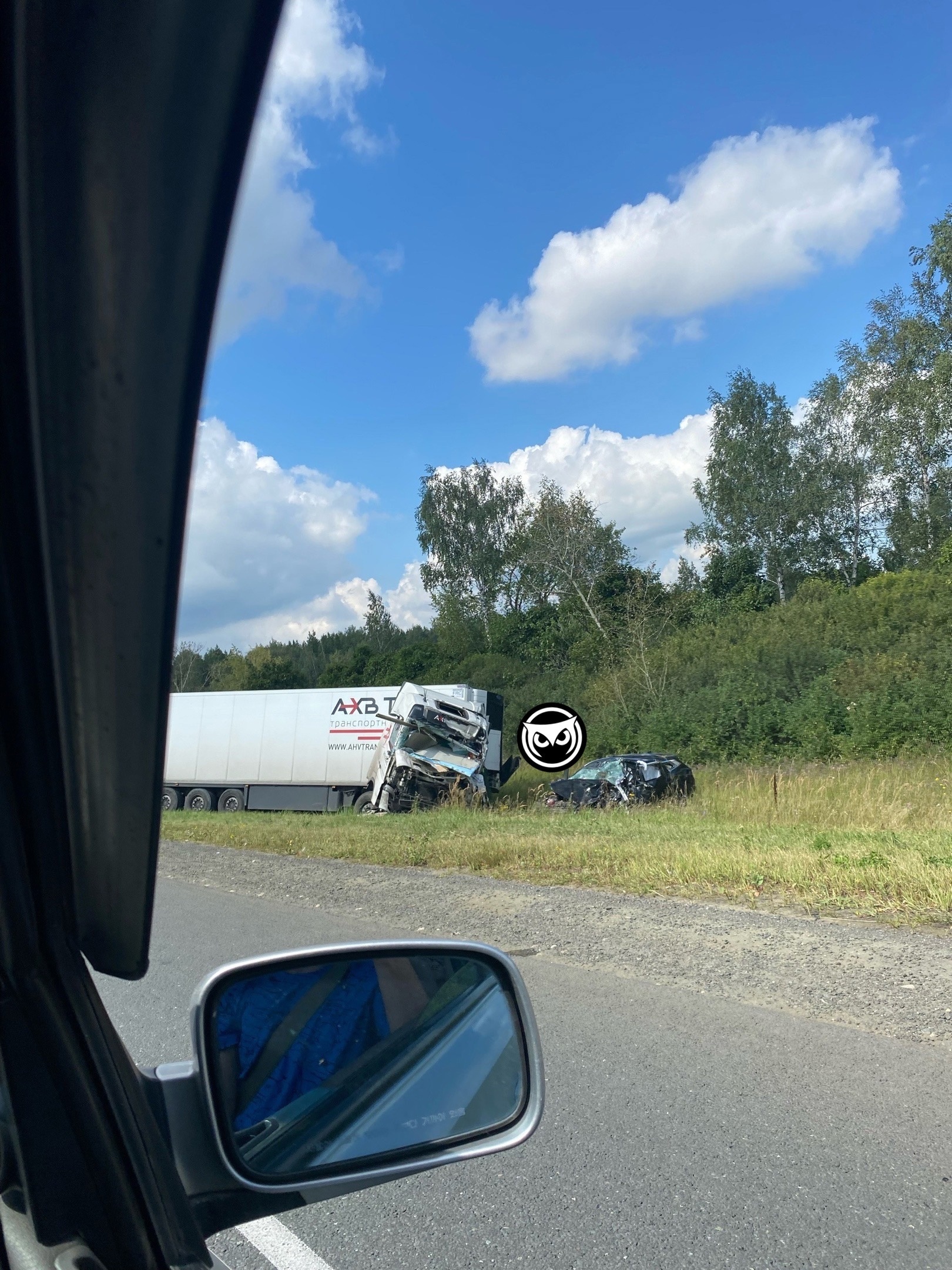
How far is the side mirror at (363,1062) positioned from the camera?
5.40 ft

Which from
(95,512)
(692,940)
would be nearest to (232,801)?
(692,940)

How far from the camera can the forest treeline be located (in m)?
32.2

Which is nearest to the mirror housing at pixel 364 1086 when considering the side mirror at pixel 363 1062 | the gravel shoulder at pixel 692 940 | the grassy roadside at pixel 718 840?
the side mirror at pixel 363 1062

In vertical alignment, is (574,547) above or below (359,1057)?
above

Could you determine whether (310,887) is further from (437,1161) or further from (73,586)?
(73,586)

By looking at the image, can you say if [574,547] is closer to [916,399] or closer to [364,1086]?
[916,399]

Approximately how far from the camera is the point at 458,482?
60.2 meters

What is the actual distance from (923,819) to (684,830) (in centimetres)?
372

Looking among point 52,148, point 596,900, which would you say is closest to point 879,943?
point 596,900

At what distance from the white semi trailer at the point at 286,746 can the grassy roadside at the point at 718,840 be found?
3018mm

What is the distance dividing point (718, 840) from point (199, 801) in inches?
887

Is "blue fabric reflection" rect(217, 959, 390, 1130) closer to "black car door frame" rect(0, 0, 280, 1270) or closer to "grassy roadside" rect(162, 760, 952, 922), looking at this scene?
"black car door frame" rect(0, 0, 280, 1270)

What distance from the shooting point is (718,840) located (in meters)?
13.3

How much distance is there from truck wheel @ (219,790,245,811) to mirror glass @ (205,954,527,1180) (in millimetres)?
29657
